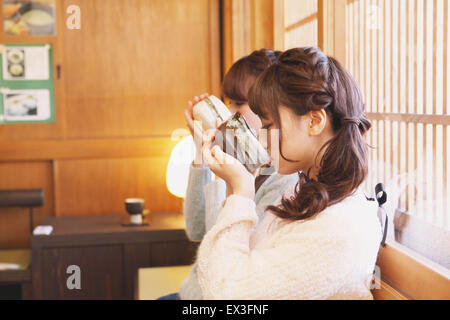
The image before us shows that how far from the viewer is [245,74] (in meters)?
1.56

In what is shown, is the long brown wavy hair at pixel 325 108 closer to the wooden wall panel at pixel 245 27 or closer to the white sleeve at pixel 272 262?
the white sleeve at pixel 272 262

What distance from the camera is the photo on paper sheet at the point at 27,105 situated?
3137 millimetres

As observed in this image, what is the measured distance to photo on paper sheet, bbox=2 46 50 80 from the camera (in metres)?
3.11

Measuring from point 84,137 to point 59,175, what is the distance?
25cm

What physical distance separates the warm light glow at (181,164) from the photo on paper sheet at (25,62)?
0.89 meters

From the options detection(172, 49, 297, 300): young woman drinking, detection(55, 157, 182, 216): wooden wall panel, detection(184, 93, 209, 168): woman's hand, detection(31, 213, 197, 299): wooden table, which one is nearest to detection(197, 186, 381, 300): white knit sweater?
detection(172, 49, 297, 300): young woman drinking

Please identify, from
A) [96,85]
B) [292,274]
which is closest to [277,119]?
[292,274]

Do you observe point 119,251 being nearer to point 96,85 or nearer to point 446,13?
point 96,85

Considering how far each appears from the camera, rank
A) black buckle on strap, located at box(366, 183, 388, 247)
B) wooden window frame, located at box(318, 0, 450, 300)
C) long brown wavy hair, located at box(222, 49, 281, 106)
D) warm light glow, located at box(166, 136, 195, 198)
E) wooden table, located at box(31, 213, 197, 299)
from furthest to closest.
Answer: warm light glow, located at box(166, 136, 195, 198)
wooden table, located at box(31, 213, 197, 299)
long brown wavy hair, located at box(222, 49, 281, 106)
black buckle on strap, located at box(366, 183, 388, 247)
wooden window frame, located at box(318, 0, 450, 300)

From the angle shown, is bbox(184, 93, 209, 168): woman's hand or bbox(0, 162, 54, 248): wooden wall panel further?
bbox(0, 162, 54, 248): wooden wall panel

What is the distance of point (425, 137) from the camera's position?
43.4 inches

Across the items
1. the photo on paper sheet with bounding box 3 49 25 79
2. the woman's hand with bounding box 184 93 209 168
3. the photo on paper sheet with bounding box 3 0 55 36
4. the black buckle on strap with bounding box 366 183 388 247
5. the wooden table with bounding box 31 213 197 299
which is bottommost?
the wooden table with bounding box 31 213 197 299

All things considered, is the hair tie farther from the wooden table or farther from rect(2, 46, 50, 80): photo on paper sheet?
rect(2, 46, 50, 80): photo on paper sheet

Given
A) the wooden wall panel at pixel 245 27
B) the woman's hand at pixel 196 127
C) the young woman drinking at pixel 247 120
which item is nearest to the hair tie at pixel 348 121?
the young woman drinking at pixel 247 120
